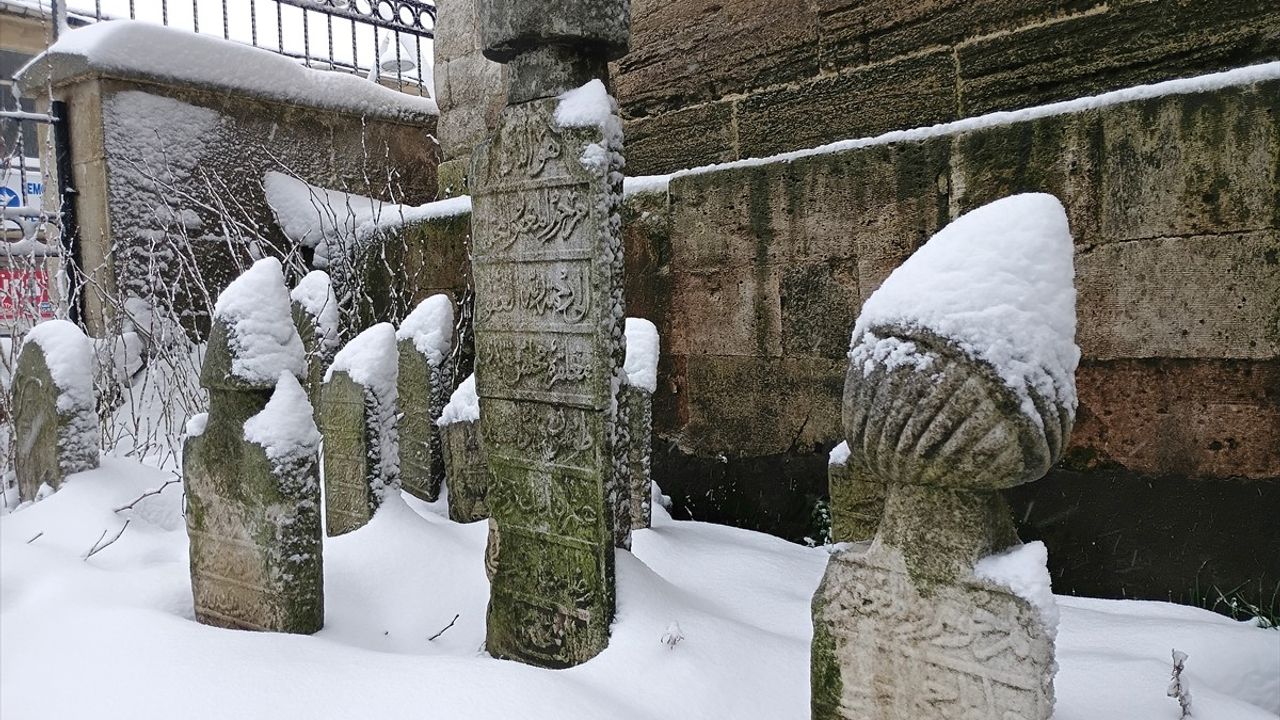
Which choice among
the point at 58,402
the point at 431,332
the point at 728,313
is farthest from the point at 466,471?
the point at 58,402

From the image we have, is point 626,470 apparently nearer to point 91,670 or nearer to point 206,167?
point 91,670

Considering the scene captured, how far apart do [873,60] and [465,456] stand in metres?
2.98

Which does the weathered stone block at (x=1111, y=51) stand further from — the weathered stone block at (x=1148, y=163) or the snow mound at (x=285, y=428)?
the snow mound at (x=285, y=428)

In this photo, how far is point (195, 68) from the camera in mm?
7000

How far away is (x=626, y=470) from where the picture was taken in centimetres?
291

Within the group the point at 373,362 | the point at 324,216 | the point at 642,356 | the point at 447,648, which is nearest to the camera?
the point at 447,648

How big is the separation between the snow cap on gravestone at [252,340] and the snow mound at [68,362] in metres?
1.51

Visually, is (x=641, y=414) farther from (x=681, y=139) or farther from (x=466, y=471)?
(x=681, y=139)

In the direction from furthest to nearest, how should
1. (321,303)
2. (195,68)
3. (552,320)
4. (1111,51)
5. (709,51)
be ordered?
(195,68) → (709,51) → (321,303) → (1111,51) → (552,320)

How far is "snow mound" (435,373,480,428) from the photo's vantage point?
422 centimetres

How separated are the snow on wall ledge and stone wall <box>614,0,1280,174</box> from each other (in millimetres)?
3328

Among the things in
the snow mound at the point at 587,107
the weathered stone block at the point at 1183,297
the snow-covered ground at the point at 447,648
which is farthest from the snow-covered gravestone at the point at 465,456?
the weathered stone block at the point at 1183,297

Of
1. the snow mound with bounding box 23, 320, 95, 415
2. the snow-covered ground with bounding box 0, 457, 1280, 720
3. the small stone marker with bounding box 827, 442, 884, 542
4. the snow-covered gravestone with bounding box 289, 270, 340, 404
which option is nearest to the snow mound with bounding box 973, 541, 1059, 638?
the snow-covered ground with bounding box 0, 457, 1280, 720

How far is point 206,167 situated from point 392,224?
1777 millimetres
